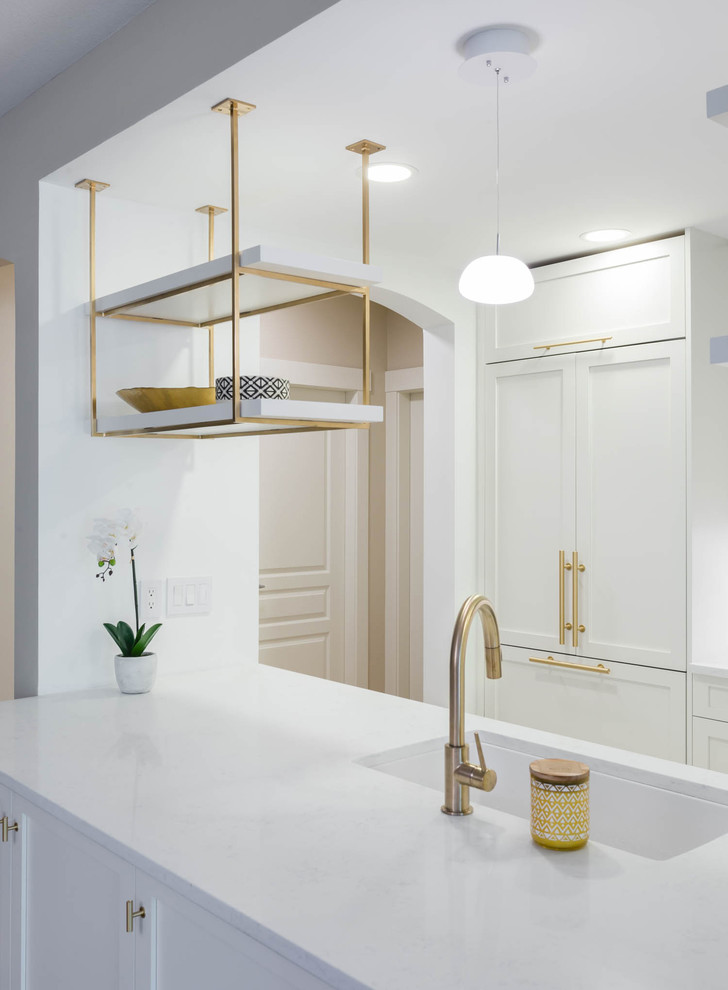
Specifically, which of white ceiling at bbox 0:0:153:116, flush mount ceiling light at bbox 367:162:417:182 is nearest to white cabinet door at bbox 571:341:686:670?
flush mount ceiling light at bbox 367:162:417:182

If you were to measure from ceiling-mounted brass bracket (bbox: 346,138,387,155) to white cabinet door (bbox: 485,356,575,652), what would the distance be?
4.52ft

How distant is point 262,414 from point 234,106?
65 cm

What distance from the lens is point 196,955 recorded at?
4.29 feet

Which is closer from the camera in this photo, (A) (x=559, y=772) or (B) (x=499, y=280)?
(A) (x=559, y=772)

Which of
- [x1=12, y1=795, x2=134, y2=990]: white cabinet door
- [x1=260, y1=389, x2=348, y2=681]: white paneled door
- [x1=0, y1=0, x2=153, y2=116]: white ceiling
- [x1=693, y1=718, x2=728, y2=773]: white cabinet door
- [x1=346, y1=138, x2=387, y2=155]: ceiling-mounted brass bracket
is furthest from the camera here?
[x1=260, y1=389, x2=348, y2=681]: white paneled door

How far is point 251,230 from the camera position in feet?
9.59

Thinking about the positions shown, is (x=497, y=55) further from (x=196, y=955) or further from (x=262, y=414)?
(x=196, y=955)

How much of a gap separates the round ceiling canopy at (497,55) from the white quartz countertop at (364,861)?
1.34m

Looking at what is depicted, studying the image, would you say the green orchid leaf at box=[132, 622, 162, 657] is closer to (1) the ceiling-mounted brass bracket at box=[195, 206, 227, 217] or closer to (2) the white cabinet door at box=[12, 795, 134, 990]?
(2) the white cabinet door at box=[12, 795, 134, 990]

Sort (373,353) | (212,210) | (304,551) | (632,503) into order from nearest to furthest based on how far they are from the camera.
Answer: (212,210) < (632,503) < (304,551) < (373,353)

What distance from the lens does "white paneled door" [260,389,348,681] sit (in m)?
4.49

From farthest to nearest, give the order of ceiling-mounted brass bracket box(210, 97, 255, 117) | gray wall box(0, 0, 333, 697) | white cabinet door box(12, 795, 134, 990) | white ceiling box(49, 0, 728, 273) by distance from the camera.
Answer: ceiling-mounted brass bracket box(210, 97, 255, 117) → gray wall box(0, 0, 333, 697) → white ceiling box(49, 0, 728, 273) → white cabinet door box(12, 795, 134, 990)

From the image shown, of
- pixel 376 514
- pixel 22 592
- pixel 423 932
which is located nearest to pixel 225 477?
pixel 22 592

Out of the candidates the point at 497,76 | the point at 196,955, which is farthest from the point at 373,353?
the point at 196,955
